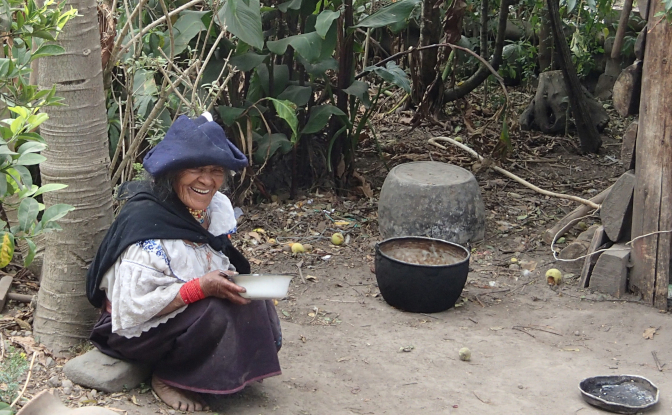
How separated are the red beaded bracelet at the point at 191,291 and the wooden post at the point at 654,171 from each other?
287 cm

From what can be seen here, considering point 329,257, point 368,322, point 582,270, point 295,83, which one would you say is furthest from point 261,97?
point 582,270

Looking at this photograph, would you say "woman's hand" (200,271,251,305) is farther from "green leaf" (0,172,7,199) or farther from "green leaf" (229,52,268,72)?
"green leaf" (229,52,268,72)

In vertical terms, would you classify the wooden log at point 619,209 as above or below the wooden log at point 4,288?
above

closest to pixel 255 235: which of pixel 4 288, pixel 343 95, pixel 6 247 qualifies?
pixel 343 95

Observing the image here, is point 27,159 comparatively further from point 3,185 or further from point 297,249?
point 297,249

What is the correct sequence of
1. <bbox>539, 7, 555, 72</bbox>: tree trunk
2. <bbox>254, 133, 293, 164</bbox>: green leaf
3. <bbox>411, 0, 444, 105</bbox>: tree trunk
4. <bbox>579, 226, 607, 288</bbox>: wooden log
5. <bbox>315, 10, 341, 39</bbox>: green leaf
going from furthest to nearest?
1. <bbox>539, 7, 555, 72</bbox>: tree trunk
2. <bbox>411, 0, 444, 105</bbox>: tree trunk
3. <bbox>254, 133, 293, 164</bbox>: green leaf
4. <bbox>315, 10, 341, 39</bbox>: green leaf
5. <bbox>579, 226, 607, 288</bbox>: wooden log

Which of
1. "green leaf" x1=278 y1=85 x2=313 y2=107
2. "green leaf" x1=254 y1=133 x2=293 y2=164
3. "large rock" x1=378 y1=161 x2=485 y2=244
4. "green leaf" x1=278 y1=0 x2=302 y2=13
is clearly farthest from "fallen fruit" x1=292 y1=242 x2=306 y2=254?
"green leaf" x1=278 y1=0 x2=302 y2=13

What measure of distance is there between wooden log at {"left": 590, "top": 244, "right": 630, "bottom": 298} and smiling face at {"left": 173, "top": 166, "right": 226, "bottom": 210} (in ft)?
8.88

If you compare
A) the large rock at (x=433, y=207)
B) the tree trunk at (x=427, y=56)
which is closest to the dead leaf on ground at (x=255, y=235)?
the large rock at (x=433, y=207)

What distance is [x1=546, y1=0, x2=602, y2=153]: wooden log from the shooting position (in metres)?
7.12

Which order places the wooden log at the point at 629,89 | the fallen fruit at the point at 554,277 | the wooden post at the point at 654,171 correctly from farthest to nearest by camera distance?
the fallen fruit at the point at 554,277
the wooden log at the point at 629,89
the wooden post at the point at 654,171

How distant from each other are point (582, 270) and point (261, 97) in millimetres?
2785

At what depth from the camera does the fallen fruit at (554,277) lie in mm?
4945

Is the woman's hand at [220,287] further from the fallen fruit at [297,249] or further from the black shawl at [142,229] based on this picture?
the fallen fruit at [297,249]
